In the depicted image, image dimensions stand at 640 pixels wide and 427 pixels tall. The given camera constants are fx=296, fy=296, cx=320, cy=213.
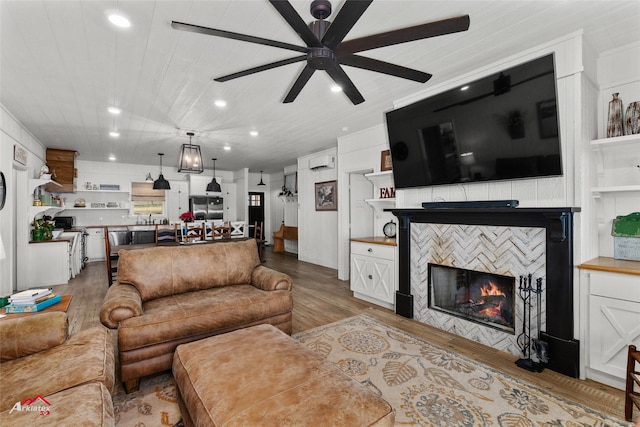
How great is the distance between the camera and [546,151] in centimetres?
244

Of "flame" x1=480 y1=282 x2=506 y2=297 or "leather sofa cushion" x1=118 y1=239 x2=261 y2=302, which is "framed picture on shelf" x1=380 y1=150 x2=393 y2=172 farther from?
"leather sofa cushion" x1=118 y1=239 x2=261 y2=302

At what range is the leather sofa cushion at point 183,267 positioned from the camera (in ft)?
8.95

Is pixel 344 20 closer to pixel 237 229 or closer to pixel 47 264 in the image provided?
pixel 237 229

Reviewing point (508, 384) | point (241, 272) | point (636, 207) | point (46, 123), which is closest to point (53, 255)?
point (46, 123)

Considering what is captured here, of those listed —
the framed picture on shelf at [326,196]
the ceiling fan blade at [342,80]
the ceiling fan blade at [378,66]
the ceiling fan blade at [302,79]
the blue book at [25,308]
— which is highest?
the ceiling fan blade at [378,66]

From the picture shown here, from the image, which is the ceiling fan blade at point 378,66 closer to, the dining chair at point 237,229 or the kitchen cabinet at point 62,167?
the dining chair at point 237,229

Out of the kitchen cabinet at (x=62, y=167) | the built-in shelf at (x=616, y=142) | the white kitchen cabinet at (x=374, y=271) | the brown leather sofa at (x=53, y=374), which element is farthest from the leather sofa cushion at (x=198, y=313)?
the kitchen cabinet at (x=62, y=167)

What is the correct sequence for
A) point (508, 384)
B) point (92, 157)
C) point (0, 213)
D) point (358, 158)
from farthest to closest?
point (92, 157) < point (358, 158) < point (0, 213) < point (508, 384)

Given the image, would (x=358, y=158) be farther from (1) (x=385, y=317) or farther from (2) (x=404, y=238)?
(1) (x=385, y=317)

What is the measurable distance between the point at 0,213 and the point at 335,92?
4.67 metres

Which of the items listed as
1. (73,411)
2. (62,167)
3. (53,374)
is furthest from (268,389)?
(62,167)

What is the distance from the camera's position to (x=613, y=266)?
2172 millimetres

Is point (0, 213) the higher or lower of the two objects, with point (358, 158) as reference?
lower

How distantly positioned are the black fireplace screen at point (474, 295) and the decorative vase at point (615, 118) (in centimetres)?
144
